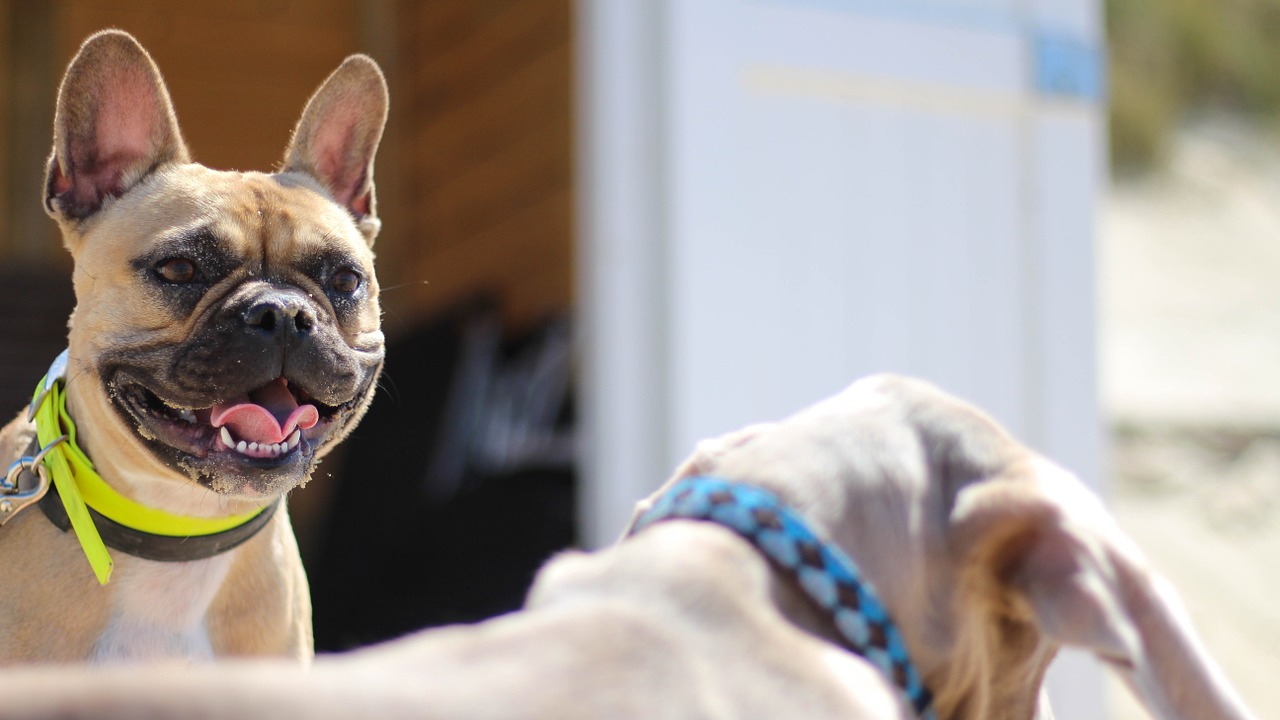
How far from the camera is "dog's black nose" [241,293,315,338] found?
1.87 meters

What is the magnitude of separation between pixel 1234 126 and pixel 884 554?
1293 cm

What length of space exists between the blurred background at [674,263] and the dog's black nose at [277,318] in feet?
1.05

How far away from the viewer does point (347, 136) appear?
229 cm

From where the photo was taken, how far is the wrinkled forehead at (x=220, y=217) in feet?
6.55

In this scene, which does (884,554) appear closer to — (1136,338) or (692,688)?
(692,688)

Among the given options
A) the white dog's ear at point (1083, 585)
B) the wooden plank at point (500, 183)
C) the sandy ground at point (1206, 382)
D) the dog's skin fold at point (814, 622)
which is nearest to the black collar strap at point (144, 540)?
the dog's skin fold at point (814, 622)

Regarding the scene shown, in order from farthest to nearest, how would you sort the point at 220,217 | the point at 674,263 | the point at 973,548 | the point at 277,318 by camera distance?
the point at 674,263, the point at 220,217, the point at 277,318, the point at 973,548

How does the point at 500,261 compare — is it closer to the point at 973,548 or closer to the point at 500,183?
the point at 500,183

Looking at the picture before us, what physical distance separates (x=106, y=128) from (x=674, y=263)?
2.12 metres

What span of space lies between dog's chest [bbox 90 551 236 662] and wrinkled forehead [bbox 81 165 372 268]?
0.47 meters

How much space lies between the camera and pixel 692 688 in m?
1.16

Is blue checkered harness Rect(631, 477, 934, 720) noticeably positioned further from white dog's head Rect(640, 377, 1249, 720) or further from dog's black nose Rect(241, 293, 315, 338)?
dog's black nose Rect(241, 293, 315, 338)

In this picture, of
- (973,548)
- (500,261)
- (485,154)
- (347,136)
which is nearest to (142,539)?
(347,136)

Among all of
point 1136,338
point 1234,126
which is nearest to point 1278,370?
point 1136,338
